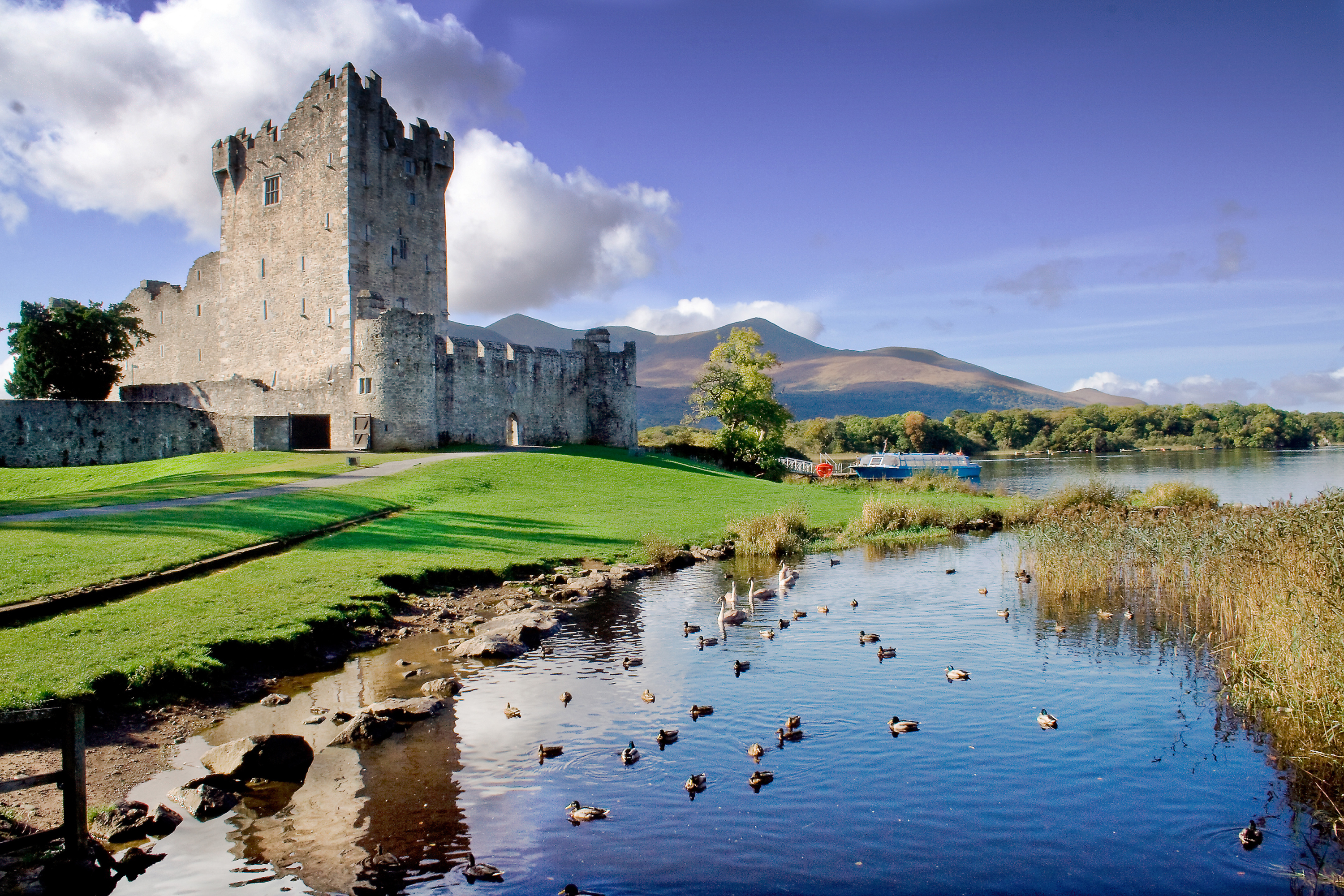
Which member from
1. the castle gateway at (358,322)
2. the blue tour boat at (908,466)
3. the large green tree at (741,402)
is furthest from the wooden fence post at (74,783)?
the blue tour boat at (908,466)

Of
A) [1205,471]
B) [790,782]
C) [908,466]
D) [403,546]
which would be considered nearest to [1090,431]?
[1205,471]

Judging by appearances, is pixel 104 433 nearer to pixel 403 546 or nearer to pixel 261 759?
pixel 403 546

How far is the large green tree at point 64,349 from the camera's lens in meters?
47.3

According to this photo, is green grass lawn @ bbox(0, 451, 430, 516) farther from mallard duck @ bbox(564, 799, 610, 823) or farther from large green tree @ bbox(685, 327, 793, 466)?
large green tree @ bbox(685, 327, 793, 466)

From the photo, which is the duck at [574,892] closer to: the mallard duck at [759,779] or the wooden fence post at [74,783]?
the mallard duck at [759,779]

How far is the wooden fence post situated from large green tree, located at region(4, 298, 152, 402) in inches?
1967

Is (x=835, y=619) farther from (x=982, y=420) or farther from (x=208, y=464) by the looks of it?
(x=982, y=420)

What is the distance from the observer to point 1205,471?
206ft

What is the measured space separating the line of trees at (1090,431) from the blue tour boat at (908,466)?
1600 inches

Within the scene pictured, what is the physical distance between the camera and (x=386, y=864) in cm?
731

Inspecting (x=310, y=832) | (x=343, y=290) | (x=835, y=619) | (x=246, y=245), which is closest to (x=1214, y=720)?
(x=835, y=619)

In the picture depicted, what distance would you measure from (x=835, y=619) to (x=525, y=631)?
595cm

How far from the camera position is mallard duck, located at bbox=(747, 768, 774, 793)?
350 inches

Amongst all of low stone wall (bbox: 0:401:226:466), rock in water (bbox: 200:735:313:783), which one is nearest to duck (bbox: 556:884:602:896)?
rock in water (bbox: 200:735:313:783)
